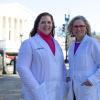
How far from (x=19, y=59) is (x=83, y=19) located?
1002 mm

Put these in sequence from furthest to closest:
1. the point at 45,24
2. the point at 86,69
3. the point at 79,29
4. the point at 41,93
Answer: the point at 79,29 → the point at 86,69 → the point at 45,24 → the point at 41,93

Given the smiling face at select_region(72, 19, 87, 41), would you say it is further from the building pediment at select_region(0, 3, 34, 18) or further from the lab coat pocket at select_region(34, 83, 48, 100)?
the building pediment at select_region(0, 3, 34, 18)

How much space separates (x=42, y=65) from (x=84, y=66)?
56cm

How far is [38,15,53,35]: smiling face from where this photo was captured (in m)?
5.25

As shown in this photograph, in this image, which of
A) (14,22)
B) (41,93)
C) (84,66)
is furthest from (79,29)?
(14,22)

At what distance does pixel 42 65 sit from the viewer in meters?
5.13

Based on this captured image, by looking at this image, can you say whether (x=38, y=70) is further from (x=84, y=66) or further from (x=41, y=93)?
(x=84, y=66)

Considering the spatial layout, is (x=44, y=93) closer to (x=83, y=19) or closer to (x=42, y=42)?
(x=42, y=42)

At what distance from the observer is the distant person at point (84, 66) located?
17.8ft

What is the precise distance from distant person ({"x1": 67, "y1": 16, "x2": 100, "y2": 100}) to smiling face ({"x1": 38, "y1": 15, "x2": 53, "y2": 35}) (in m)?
0.46

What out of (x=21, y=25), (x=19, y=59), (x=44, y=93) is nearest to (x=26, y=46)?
(x=19, y=59)

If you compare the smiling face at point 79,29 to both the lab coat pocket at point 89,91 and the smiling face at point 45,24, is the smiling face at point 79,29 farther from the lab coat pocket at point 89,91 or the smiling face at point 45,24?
the lab coat pocket at point 89,91

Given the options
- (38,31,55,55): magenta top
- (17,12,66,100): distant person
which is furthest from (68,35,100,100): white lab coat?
(38,31,55,55): magenta top

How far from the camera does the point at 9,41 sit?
10312cm
